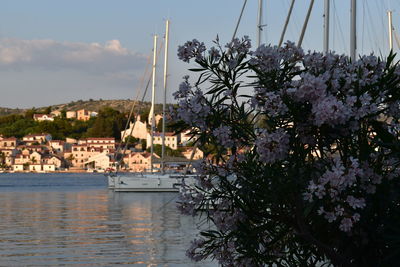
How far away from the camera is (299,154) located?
5434 mm

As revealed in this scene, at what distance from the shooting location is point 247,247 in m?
5.84

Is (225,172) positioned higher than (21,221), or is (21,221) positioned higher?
(225,172)

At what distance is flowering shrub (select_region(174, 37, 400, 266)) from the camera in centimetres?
512

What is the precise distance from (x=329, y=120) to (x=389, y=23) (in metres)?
27.1

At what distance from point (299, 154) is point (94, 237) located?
49.1 ft

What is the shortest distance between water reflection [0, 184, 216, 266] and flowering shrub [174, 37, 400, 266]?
22.7 feet

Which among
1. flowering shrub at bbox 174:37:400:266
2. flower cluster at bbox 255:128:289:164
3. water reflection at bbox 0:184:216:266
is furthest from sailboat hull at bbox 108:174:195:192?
flower cluster at bbox 255:128:289:164

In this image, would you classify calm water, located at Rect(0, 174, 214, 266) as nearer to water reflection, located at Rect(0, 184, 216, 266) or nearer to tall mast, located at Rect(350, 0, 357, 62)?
water reflection, located at Rect(0, 184, 216, 266)

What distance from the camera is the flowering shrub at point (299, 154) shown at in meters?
5.12

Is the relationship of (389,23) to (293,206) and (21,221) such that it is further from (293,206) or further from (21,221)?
(293,206)

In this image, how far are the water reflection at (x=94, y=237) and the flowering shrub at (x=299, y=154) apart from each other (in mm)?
6916

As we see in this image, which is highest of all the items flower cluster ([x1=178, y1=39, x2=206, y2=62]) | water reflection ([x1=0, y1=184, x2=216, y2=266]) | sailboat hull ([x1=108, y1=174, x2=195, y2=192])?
flower cluster ([x1=178, y1=39, x2=206, y2=62])

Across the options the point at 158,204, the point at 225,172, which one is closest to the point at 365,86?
the point at 225,172

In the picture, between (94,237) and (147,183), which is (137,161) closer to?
(147,183)
